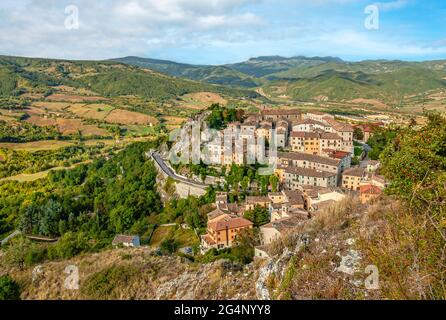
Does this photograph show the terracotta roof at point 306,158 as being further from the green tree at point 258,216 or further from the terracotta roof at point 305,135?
the green tree at point 258,216

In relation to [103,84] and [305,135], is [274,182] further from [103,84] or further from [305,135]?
[103,84]

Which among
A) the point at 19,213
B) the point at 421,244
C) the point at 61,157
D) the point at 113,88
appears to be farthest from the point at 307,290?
the point at 113,88

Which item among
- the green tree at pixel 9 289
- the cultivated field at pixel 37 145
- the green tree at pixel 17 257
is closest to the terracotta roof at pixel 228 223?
the green tree at pixel 17 257

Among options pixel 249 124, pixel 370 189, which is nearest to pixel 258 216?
pixel 370 189

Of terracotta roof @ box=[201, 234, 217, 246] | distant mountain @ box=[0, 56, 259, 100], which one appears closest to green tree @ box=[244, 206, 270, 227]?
terracotta roof @ box=[201, 234, 217, 246]

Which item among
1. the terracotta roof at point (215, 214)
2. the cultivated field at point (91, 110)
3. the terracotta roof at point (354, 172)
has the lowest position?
the terracotta roof at point (215, 214)
